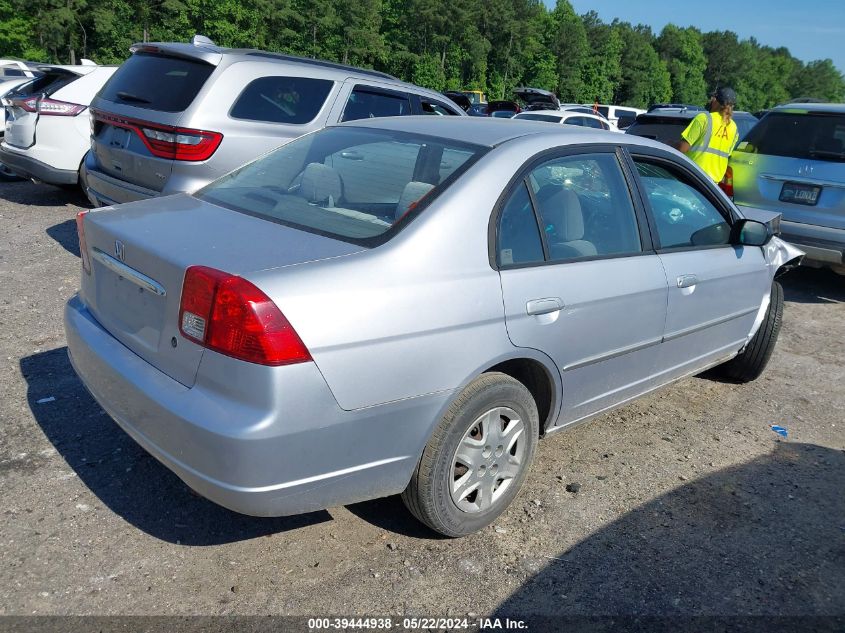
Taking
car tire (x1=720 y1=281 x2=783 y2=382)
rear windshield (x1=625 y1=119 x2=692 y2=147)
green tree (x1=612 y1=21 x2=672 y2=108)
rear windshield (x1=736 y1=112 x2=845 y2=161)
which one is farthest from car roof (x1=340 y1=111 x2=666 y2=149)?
green tree (x1=612 y1=21 x2=672 y2=108)

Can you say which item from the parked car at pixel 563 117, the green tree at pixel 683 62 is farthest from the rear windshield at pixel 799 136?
the green tree at pixel 683 62

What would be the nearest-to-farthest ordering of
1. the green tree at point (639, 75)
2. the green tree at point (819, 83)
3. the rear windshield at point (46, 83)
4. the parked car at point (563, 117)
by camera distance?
1. the rear windshield at point (46, 83)
2. the parked car at point (563, 117)
3. the green tree at point (639, 75)
4. the green tree at point (819, 83)

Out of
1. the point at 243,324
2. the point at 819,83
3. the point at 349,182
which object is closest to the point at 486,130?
the point at 349,182

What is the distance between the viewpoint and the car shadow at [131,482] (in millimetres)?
3092

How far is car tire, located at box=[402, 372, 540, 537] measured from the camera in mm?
2859

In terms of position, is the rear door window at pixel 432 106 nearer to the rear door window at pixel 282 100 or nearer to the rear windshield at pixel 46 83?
the rear door window at pixel 282 100

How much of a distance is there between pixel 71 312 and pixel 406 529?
5.70ft

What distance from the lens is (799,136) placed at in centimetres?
739

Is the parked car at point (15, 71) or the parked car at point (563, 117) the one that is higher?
the parked car at point (563, 117)

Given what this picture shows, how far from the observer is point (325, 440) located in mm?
2508

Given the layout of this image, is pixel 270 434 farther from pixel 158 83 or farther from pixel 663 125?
pixel 663 125

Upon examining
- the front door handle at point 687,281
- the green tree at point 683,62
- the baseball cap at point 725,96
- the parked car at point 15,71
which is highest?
the green tree at point 683,62

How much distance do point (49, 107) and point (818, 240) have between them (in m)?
7.78

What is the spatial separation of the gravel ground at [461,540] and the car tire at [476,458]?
162 mm
